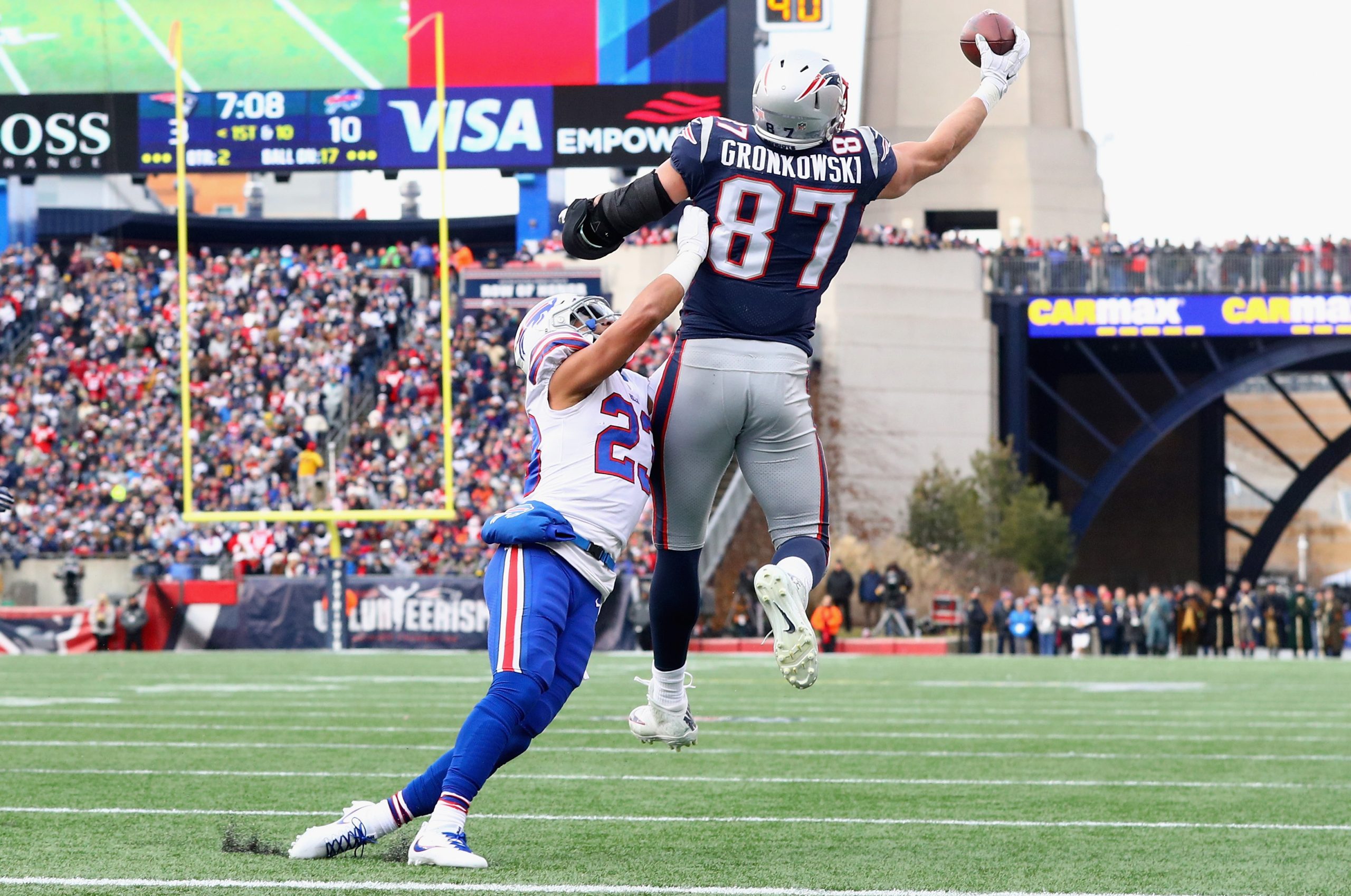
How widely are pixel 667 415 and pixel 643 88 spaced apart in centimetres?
2332

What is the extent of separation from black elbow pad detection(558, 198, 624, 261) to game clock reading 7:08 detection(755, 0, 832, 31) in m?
23.0

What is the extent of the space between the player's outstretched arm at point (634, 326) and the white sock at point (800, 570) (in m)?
0.70

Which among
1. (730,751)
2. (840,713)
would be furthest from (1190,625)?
(730,751)

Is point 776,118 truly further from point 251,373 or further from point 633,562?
point 251,373

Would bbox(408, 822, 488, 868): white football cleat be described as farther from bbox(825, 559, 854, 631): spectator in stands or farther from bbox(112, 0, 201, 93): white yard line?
bbox(112, 0, 201, 93): white yard line

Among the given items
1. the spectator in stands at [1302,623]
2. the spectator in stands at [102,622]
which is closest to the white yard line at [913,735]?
the spectator in stands at [102,622]

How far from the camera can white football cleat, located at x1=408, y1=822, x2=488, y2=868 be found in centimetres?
467

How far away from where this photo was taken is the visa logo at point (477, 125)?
28375 millimetres

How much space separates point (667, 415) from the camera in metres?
5.24

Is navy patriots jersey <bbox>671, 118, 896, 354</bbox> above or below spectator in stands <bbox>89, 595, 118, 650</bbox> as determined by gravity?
above

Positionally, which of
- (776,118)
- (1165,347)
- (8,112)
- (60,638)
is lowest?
(60,638)

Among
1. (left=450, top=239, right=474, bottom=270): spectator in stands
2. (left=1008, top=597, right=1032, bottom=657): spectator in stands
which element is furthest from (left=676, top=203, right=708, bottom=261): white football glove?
(left=450, top=239, right=474, bottom=270): spectator in stands

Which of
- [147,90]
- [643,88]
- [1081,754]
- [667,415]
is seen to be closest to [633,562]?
[643,88]

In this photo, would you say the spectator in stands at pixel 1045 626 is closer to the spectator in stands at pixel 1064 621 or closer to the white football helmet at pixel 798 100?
the spectator in stands at pixel 1064 621
